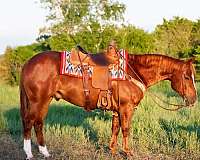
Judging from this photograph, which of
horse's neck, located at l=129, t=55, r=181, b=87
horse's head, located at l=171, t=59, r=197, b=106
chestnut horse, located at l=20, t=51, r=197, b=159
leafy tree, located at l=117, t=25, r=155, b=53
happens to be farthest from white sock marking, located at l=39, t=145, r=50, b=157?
leafy tree, located at l=117, t=25, r=155, b=53

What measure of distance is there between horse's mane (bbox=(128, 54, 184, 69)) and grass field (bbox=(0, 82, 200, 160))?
123 centimetres

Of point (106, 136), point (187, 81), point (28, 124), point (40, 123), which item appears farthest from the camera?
point (106, 136)

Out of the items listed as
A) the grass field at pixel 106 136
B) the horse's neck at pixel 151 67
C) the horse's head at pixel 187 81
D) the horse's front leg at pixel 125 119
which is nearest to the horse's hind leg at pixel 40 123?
the grass field at pixel 106 136

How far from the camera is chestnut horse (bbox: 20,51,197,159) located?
638 centimetres

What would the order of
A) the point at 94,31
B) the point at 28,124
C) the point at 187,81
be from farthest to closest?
the point at 94,31 → the point at 28,124 → the point at 187,81

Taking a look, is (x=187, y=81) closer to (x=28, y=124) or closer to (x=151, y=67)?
(x=151, y=67)

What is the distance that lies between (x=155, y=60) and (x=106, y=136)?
1772 mm

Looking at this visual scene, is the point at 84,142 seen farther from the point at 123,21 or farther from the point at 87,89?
the point at 123,21

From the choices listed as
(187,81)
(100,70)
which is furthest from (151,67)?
(100,70)

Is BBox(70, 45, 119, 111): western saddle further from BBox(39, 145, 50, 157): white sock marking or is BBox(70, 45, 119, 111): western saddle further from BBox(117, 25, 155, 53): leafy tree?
BBox(117, 25, 155, 53): leafy tree

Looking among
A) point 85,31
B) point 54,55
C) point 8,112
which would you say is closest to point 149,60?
point 54,55

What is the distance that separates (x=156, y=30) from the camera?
3581 cm

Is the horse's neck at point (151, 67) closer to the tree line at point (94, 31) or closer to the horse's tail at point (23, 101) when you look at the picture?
the horse's tail at point (23, 101)

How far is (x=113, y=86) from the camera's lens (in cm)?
641
